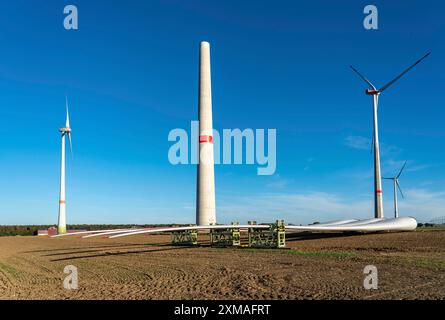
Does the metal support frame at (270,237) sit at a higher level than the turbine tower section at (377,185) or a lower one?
lower

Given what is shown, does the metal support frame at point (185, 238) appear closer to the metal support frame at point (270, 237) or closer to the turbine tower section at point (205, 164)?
the turbine tower section at point (205, 164)

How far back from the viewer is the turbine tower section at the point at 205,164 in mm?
56625

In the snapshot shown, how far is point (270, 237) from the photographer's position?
1646 inches

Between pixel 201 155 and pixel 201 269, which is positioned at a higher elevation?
pixel 201 155

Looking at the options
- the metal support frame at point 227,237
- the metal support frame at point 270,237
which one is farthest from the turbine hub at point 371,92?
the metal support frame at point 270,237

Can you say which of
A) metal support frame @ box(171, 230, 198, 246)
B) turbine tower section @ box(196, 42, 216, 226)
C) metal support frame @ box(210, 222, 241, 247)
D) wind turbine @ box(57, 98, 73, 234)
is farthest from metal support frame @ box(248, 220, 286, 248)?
wind turbine @ box(57, 98, 73, 234)

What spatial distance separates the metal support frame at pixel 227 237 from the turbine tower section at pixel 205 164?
32.2ft

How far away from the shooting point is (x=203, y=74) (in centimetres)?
5891

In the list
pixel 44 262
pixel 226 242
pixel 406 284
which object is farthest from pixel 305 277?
pixel 226 242

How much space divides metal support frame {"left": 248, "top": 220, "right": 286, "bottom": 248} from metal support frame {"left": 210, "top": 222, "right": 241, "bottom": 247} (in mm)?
2053

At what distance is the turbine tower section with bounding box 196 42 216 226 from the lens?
56625mm
